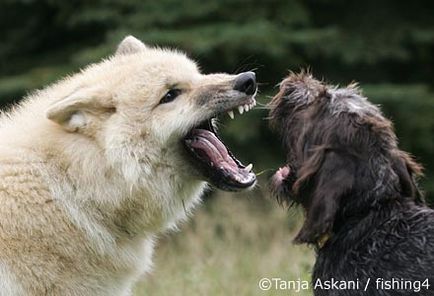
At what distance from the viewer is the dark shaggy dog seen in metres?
5.04

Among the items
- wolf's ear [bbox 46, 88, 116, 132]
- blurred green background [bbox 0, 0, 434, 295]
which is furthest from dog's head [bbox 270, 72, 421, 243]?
blurred green background [bbox 0, 0, 434, 295]

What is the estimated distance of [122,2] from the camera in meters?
13.8

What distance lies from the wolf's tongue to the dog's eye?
0.24 m

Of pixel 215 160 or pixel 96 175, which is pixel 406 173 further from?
pixel 96 175

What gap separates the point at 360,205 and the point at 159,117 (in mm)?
1359

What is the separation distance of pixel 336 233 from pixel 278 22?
8806mm

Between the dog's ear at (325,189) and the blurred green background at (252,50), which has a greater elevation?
the dog's ear at (325,189)

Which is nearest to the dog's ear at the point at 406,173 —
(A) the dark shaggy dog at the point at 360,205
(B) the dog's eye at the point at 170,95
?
(A) the dark shaggy dog at the point at 360,205

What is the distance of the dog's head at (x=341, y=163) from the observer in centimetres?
508

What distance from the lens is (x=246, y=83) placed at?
5797 millimetres

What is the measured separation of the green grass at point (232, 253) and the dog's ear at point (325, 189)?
161 cm

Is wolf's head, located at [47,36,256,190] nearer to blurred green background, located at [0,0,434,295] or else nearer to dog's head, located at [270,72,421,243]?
dog's head, located at [270,72,421,243]

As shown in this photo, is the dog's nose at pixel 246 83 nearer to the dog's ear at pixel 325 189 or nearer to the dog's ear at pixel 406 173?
the dog's ear at pixel 325 189

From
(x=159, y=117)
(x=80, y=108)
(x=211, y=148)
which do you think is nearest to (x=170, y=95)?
(x=159, y=117)
